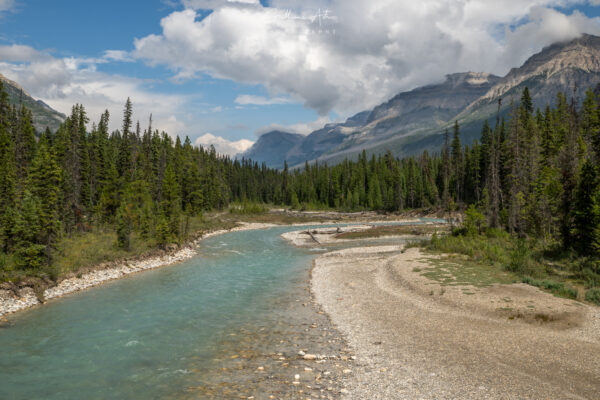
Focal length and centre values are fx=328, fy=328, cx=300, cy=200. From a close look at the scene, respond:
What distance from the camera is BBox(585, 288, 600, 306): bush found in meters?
17.3

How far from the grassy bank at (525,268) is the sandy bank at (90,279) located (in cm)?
2632

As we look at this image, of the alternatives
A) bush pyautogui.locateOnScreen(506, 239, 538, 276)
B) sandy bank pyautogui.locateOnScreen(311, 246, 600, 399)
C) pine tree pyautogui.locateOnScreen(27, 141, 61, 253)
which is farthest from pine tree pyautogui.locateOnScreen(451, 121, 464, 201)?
pine tree pyautogui.locateOnScreen(27, 141, 61, 253)

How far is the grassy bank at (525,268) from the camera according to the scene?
1977 centimetres

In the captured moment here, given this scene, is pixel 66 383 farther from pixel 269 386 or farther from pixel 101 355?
pixel 269 386

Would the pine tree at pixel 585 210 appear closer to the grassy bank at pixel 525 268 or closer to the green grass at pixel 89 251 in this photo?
the grassy bank at pixel 525 268

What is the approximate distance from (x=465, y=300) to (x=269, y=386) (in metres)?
12.8

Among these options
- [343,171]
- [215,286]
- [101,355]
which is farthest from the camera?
[343,171]

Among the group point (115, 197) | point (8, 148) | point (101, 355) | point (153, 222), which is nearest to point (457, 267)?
point (101, 355)

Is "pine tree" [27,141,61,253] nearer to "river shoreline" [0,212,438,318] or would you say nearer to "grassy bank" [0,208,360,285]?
"grassy bank" [0,208,360,285]

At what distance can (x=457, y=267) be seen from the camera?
88.0 ft

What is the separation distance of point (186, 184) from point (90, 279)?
62645 mm

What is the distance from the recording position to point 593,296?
17.6 meters

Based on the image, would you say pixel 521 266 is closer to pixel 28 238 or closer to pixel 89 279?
pixel 89 279

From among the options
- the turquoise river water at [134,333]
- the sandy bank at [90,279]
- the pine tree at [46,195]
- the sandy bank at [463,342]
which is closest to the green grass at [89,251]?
the sandy bank at [90,279]
